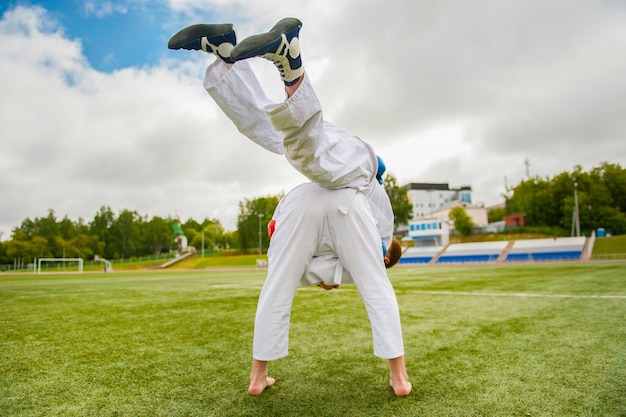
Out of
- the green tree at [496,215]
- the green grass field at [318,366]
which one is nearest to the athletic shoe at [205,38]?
the green grass field at [318,366]

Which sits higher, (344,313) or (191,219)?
(191,219)

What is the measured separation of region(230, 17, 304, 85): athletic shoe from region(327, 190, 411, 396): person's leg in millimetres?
719

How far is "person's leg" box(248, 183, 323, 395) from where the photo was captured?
1.95 m

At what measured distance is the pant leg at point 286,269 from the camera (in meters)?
1.95

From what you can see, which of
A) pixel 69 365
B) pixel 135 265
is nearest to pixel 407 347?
pixel 69 365

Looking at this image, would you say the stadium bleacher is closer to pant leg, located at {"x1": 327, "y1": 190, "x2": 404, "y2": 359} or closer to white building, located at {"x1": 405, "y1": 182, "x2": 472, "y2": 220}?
pant leg, located at {"x1": 327, "y1": 190, "x2": 404, "y2": 359}

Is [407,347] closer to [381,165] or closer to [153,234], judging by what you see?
[381,165]

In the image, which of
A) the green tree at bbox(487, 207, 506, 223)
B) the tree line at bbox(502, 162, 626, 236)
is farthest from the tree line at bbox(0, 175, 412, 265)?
the green tree at bbox(487, 207, 506, 223)

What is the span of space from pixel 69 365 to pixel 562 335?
3.68m

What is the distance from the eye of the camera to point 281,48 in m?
1.37

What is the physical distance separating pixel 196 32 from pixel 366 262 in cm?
135

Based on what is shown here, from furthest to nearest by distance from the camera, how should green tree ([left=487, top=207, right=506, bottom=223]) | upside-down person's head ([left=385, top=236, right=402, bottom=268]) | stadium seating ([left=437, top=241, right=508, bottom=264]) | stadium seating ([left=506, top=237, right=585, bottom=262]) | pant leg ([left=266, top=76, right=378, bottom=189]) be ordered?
green tree ([left=487, top=207, right=506, bottom=223]) < stadium seating ([left=437, top=241, right=508, bottom=264]) < stadium seating ([left=506, top=237, right=585, bottom=262]) < upside-down person's head ([left=385, top=236, right=402, bottom=268]) < pant leg ([left=266, top=76, right=378, bottom=189])

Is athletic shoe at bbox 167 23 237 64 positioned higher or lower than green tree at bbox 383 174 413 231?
lower

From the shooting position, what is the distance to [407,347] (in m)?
2.90
